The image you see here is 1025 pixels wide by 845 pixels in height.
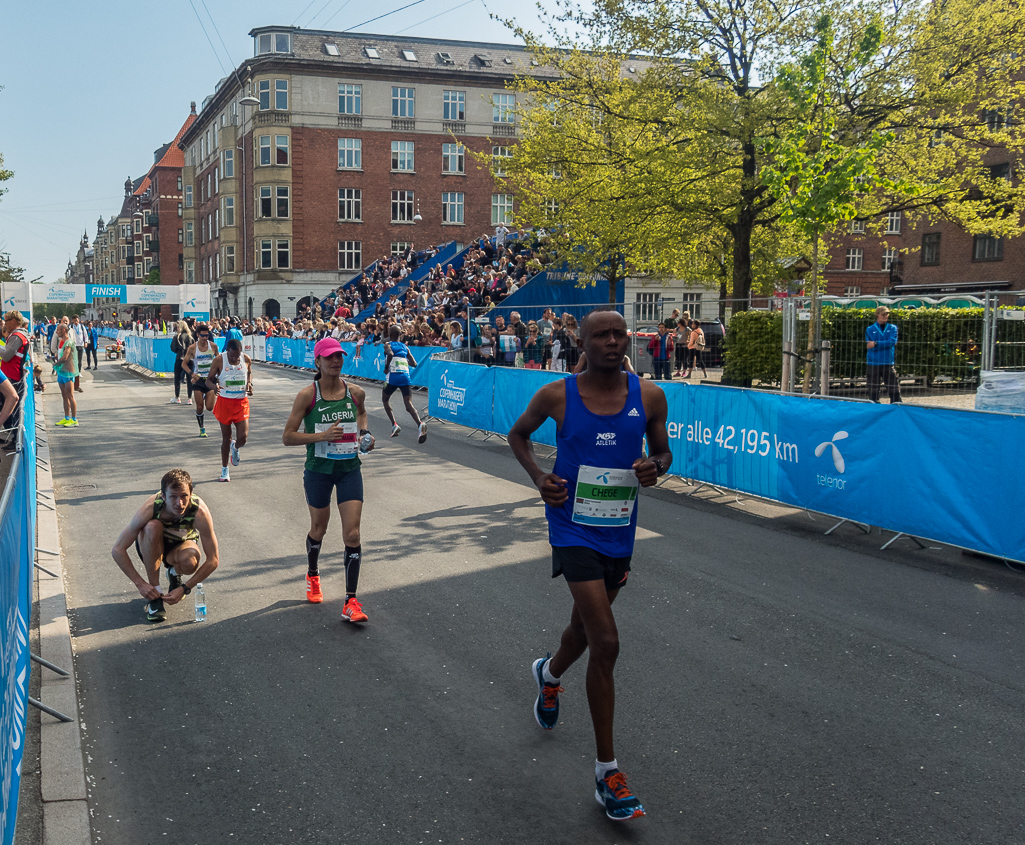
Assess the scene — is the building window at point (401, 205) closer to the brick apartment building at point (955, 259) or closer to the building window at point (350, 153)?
the building window at point (350, 153)

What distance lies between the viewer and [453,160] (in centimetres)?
5903

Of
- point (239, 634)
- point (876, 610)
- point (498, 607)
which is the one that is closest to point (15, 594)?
point (239, 634)

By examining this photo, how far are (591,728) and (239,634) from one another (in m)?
2.59

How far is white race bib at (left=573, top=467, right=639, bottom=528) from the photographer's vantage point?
4.12 meters

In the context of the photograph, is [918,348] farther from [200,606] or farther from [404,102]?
[404,102]

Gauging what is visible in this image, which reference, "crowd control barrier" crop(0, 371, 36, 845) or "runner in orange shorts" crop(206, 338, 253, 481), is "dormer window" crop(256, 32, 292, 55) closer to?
"runner in orange shorts" crop(206, 338, 253, 481)

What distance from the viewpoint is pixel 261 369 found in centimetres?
3578

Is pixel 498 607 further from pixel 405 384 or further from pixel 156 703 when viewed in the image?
pixel 405 384

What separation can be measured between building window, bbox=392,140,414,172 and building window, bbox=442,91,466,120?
9.49 feet

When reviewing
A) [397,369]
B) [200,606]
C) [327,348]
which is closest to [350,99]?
[397,369]

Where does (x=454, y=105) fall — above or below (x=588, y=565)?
above

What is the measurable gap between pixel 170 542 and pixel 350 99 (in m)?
54.3

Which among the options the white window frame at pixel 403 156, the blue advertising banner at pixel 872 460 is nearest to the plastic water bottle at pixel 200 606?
the blue advertising banner at pixel 872 460

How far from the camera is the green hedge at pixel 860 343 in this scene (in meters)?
17.2
